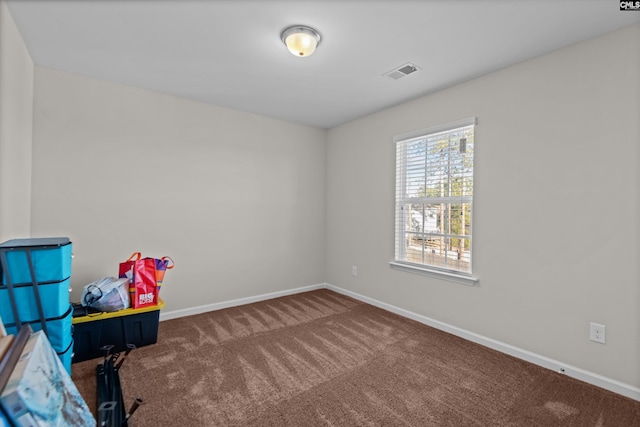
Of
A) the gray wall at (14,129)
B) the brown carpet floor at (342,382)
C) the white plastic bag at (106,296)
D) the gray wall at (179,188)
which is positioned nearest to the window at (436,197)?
the brown carpet floor at (342,382)

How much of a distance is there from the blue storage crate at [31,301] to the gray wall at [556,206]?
3.07 m

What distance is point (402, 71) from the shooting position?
265cm

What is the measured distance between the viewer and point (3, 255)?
1.72 metres

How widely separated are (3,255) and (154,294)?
1.15m

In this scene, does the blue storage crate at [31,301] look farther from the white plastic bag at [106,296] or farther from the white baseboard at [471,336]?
the white baseboard at [471,336]

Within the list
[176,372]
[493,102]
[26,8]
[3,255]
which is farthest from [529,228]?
[26,8]

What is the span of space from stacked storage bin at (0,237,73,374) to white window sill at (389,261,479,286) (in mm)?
3006

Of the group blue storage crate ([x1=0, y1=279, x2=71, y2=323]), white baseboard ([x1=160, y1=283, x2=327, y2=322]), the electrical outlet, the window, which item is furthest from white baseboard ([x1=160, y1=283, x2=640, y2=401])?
blue storage crate ([x1=0, y1=279, x2=71, y2=323])

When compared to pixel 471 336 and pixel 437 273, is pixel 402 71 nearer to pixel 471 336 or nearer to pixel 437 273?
pixel 437 273

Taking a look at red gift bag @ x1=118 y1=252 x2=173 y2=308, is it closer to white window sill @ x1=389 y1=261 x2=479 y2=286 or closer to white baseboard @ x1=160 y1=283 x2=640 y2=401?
white baseboard @ x1=160 y1=283 x2=640 y2=401

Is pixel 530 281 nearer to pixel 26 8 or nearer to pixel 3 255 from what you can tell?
pixel 3 255

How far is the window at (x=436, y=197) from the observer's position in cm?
288

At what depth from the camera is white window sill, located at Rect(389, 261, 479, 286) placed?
9.18ft

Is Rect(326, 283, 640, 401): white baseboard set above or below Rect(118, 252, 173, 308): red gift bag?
below
